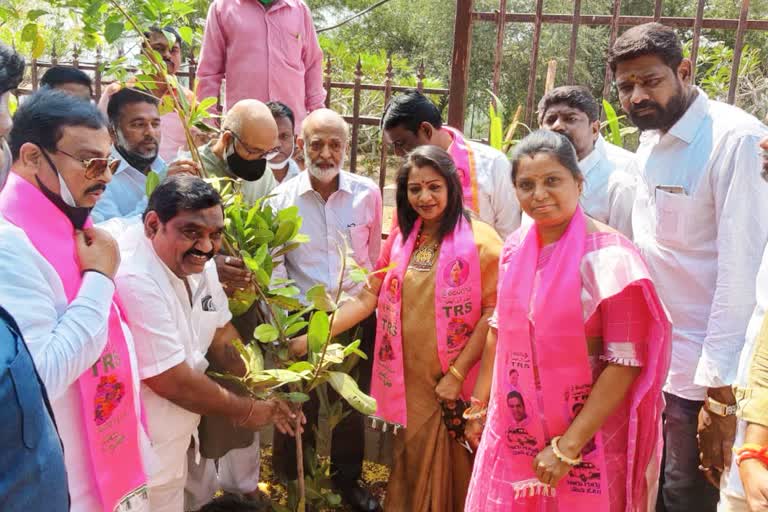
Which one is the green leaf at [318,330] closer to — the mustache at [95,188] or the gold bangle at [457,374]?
the gold bangle at [457,374]

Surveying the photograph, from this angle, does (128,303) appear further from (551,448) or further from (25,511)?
(551,448)

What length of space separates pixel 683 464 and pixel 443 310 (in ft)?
3.71

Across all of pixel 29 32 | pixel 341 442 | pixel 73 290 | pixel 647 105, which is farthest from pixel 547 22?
pixel 73 290

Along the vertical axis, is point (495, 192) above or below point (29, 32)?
below

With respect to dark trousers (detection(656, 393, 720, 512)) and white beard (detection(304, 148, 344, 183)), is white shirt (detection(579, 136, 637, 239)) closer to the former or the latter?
dark trousers (detection(656, 393, 720, 512))

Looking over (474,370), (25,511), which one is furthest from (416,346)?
(25,511)

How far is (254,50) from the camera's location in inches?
174

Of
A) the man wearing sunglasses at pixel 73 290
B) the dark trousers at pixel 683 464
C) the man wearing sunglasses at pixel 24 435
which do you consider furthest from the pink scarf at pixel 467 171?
the man wearing sunglasses at pixel 24 435

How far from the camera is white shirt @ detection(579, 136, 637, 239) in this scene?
10.1 feet

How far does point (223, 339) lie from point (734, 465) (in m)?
1.93

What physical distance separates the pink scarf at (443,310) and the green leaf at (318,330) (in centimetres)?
59

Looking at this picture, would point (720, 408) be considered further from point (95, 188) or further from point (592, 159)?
point (95, 188)

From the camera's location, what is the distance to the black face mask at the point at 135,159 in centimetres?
321

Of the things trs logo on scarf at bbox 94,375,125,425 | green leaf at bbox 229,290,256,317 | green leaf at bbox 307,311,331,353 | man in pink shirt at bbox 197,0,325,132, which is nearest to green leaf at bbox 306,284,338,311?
green leaf at bbox 307,311,331,353
